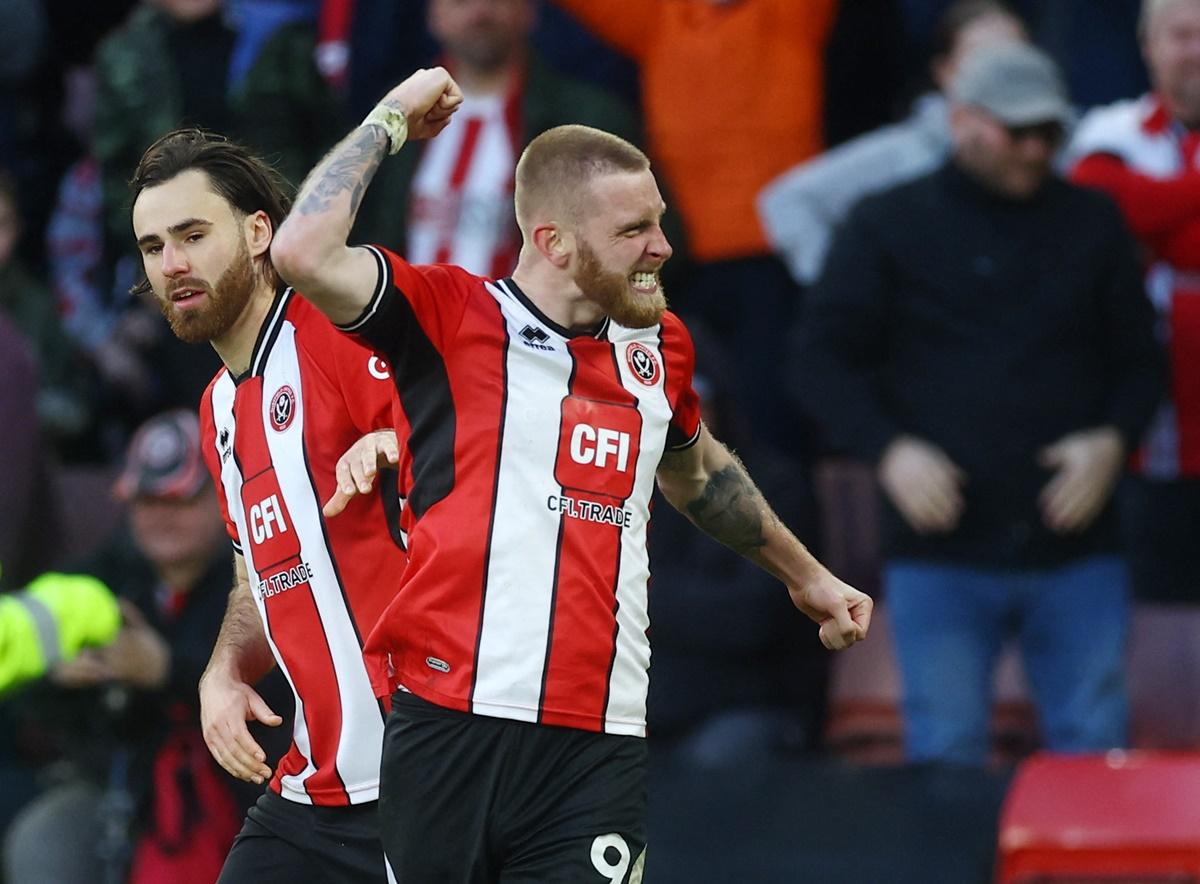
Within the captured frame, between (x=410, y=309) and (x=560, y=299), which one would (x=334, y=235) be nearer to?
(x=410, y=309)

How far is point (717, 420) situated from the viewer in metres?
7.59

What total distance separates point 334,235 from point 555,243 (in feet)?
1.55

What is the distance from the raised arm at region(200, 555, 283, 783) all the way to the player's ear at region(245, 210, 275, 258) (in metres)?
0.67

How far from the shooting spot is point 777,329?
8.50 metres

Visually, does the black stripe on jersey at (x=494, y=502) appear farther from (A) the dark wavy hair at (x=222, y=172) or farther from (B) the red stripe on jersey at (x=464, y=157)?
(B) the red stripe on jersey at (x=464, y=157)

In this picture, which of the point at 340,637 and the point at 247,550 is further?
the point at 247,550

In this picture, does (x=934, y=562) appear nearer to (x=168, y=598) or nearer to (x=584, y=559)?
(x=168, y=598)

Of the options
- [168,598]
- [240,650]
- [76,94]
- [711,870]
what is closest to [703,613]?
[711,870]

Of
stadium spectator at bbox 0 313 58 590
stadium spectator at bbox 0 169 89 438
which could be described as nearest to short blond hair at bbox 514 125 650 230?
stadium spectator at bbox 0 313 58 590

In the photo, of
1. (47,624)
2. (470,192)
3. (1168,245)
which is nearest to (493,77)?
(470,192)

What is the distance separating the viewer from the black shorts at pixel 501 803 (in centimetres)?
422

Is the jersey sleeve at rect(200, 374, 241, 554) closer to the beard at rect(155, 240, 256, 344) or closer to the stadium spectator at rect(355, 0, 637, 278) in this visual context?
the beard at rect(155, 240, 256, 344)

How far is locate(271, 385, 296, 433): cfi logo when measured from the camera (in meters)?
4.66

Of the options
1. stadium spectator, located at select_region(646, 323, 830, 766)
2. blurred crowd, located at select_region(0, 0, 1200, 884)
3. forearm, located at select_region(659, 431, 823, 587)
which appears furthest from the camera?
stadium spectator, located at select_region(646, 323, 830, 766)
